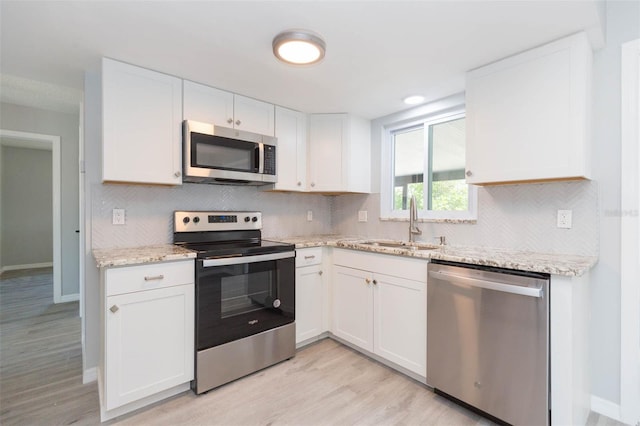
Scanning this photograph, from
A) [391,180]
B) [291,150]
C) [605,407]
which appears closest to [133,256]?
[291,150]

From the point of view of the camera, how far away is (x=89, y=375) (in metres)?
2.15

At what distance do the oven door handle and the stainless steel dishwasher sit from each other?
1073mm

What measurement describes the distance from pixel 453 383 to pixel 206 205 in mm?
2234

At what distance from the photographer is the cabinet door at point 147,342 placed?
1.70 meters

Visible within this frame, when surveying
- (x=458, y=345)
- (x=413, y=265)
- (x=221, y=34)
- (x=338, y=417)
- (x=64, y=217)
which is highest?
(x=221, y=34)

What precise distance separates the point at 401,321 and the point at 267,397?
102 centimetres

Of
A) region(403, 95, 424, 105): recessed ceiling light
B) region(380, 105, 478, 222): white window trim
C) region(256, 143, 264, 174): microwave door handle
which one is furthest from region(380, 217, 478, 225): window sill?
region(256, 143, 264, 174): microwave door handle

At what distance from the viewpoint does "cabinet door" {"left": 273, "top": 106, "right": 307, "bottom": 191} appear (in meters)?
2.79

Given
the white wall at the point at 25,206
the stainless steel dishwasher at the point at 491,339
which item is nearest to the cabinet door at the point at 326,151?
the stainless steel dishwasher at the point at 491,339

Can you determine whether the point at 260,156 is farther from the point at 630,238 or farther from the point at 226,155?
the point at 630,238

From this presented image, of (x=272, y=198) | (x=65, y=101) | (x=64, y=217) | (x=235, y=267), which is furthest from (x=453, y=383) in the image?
(x=64, y=217)

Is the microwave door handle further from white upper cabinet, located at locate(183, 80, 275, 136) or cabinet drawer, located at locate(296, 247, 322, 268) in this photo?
cabinet drawer, located at locate(296, 247, 322, 268)

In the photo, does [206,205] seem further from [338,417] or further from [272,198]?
[338,417]

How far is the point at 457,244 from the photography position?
2.45 meters
